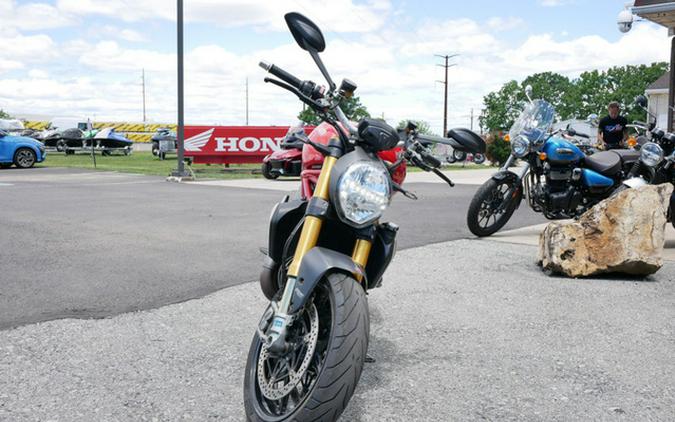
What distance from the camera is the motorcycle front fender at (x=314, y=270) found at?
103 inches

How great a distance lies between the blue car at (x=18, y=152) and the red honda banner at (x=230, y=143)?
215 inches

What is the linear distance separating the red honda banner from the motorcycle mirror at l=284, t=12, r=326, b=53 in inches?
779

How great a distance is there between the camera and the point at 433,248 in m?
7.37

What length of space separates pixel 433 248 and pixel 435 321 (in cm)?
284

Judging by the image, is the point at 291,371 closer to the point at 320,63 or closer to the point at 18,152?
the point at 320,63

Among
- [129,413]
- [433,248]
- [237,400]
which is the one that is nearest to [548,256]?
[433,248]

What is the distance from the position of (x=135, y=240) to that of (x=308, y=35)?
513 cm

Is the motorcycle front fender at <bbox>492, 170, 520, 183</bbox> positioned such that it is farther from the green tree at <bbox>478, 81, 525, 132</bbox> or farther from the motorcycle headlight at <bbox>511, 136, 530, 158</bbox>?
the green tree at <bbox>478, 81, 525, 132</bbox>

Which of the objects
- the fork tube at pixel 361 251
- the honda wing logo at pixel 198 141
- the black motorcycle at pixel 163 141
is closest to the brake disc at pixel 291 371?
the fork tube at pixel 361 251

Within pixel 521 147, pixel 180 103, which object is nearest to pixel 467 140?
pixel 521 147

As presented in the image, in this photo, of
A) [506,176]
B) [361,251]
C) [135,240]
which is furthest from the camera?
[506,176]

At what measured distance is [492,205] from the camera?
828 centimetres

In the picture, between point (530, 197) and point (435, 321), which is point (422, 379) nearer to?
point (435, 321)

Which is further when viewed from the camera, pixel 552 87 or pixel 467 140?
pixel 552 87
